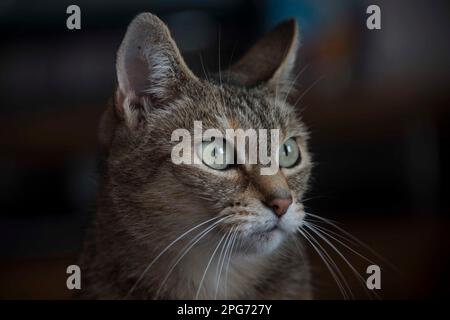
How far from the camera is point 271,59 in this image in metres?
1.05

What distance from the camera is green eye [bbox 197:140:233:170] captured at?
0.87m

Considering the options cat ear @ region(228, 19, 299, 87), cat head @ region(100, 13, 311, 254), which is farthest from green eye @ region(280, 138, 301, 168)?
cat ear @ region(228, 19, 299, 87)

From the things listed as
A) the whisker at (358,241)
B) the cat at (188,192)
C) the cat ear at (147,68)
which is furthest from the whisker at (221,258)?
the cat ear at (147,68)

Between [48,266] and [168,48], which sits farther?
[48,266]

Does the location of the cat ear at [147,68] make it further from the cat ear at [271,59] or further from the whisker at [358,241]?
the whisker at [358,241]

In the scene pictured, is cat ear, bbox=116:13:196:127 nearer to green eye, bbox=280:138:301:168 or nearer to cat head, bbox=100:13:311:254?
cat head, bbox=100:13:311:254

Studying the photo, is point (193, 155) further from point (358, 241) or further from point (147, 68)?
point (358, 241)

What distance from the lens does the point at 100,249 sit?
0.98m

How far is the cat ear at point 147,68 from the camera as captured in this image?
83cm

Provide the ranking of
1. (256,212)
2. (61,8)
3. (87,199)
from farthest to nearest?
(87,199), (61,8), (256,212)

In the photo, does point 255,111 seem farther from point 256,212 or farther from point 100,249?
point 100,249

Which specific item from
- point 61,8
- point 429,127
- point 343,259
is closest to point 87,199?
point 61,8

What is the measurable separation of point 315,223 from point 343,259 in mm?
85

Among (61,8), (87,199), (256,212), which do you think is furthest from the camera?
(87,199)
